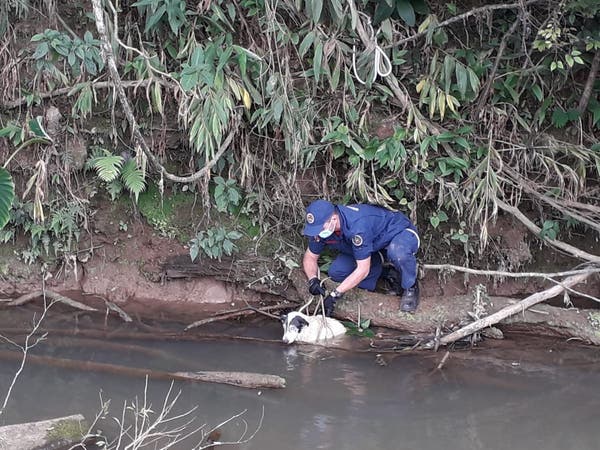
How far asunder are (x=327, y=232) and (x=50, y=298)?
8.55ft

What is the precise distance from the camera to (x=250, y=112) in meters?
5.11

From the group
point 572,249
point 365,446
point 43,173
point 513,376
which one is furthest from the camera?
point 43,173

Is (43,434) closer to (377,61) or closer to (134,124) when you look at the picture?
(134,124)

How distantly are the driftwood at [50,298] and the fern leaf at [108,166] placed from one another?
112cm

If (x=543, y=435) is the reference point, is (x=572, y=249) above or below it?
above

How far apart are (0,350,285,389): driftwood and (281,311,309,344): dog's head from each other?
1.94ft

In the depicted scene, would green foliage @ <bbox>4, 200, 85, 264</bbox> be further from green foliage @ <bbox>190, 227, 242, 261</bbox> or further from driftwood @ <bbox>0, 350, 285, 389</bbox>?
driftwood @ <bbox>0, 350, 285, 389</bbox>

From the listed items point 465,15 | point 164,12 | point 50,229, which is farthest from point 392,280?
point 50,229

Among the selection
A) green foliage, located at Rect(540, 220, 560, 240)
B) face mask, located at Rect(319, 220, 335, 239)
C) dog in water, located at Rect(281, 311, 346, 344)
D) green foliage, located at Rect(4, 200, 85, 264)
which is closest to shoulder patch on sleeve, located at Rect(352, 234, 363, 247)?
face mask, located at Rect(319, 220, 335, 239)

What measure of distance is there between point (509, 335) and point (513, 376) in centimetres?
64

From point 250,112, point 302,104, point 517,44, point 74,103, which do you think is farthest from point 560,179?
point 74,103

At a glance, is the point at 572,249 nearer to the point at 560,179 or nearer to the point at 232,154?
the point at 560,179


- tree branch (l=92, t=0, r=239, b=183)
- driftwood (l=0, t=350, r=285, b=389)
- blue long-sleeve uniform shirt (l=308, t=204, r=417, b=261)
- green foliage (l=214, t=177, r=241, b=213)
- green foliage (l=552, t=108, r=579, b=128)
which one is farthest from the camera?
green foliage (l=214, t=177, r=241, b=213)

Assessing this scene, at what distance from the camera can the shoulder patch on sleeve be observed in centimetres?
467
